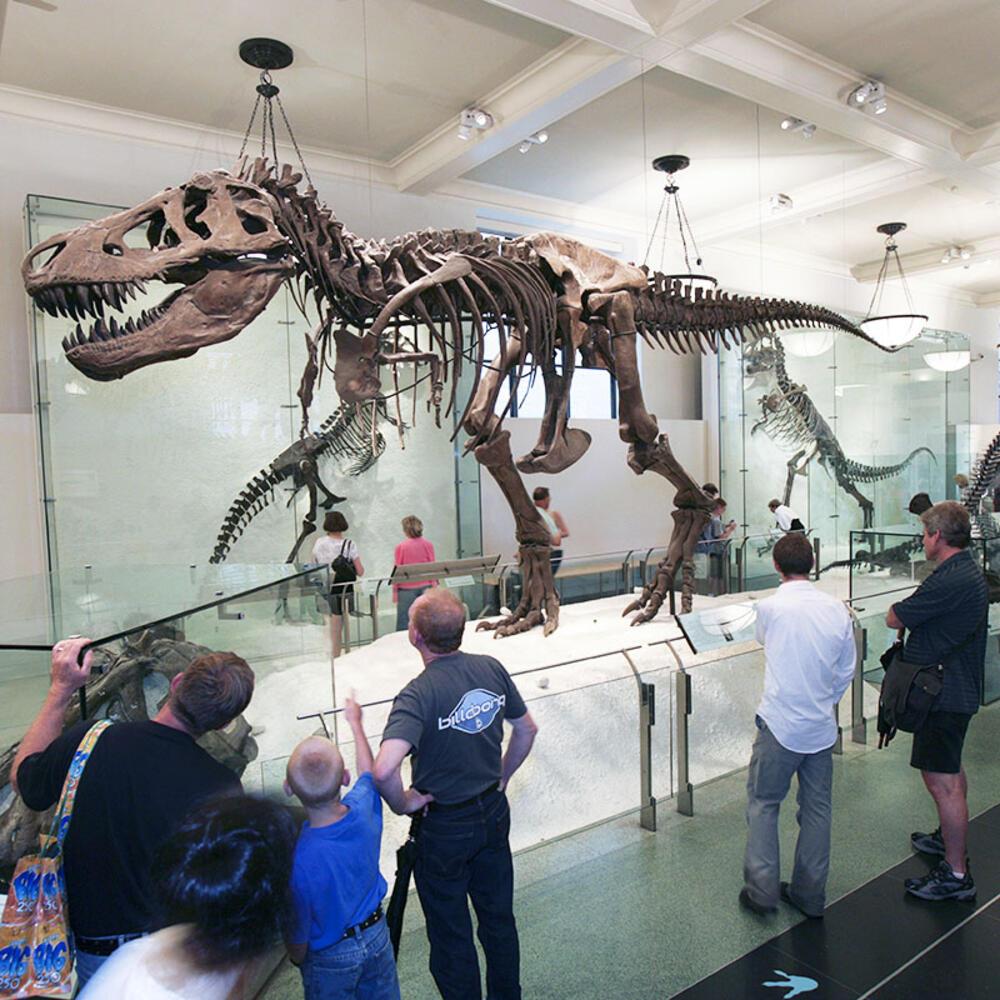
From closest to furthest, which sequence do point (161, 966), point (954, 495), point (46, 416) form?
point (161, 966) < point (46, 416) < point (954, 495)

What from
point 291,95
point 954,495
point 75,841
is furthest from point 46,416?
point 954,495

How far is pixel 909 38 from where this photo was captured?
20.3ft

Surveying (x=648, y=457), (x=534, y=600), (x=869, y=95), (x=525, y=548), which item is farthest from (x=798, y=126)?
(x=534, y=600)

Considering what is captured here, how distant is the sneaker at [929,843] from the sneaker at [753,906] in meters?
0.90

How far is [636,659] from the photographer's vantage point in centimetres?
494

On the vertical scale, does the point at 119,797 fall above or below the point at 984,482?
below

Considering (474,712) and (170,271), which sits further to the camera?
(170,271)

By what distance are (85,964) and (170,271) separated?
90.1 inches

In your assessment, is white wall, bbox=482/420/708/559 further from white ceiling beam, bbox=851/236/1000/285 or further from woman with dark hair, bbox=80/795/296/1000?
woman with dark hair, bbox=80/795/296/1000

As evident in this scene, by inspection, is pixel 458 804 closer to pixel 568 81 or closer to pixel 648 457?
pixel 648 457

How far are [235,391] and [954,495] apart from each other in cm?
1132

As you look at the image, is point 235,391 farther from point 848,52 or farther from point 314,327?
point 848,52

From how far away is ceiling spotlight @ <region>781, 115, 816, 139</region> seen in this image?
711 cm

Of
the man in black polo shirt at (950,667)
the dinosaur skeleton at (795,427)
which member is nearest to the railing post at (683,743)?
the man in black polo shirt at (950,667)
